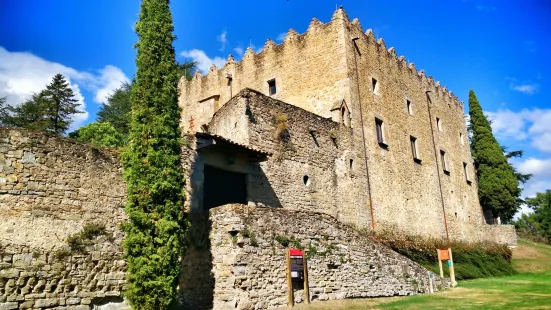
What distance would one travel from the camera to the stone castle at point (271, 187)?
1050 cm

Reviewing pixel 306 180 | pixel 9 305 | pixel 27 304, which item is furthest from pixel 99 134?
pixel 9 305

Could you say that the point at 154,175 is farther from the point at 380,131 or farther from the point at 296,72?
the point at 380,131

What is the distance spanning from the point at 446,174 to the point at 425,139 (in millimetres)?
3305

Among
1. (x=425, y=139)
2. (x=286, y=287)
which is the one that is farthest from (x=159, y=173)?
(x=425, y=139)

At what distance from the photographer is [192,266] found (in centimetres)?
1170

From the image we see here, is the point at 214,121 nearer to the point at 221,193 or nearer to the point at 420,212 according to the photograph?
the point at 221,193

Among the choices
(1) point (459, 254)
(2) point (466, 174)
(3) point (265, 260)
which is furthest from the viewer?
(2) point (466, 174)

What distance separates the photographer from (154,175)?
428 inches

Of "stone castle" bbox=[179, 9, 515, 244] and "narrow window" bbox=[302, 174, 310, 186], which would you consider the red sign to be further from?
"narrow window" bbox=[302, 174, 310, 186]

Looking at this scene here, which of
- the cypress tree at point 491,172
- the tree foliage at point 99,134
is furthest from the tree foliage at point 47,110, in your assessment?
the cypress tree at point 491,172

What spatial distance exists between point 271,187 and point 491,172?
2683 cm

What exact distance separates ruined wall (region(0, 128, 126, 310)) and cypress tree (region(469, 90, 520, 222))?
31.4 m

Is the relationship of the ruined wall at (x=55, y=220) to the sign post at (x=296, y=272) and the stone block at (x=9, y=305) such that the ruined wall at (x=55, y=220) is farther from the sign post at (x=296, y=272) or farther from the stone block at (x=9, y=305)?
the sign post at (x=296, y=272)

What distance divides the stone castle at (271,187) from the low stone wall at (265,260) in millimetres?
37
